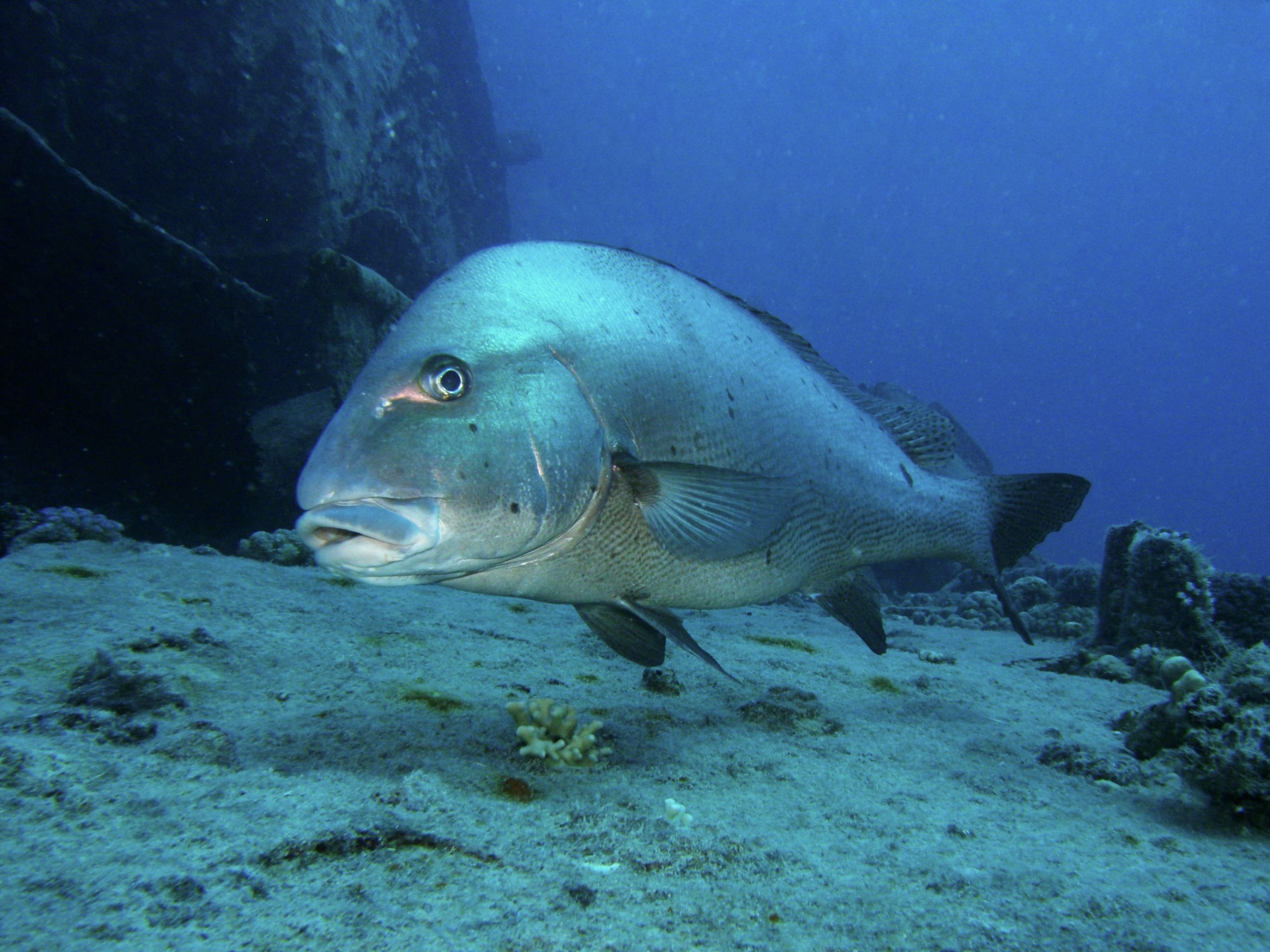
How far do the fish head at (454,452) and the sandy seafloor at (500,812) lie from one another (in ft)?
2.66

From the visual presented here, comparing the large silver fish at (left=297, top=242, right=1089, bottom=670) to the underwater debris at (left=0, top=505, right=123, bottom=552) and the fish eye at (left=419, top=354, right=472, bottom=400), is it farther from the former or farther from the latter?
the underwater debris at (left=0, top=505, right=123, bottom=552)

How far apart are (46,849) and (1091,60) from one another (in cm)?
17608

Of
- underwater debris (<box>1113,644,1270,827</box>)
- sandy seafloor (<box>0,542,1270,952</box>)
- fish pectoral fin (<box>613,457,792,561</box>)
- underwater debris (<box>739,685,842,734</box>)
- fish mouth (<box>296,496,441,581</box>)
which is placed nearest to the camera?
sandy seafloor (<box>0,542,1270,952</box>)

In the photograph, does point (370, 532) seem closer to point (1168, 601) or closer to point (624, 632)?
point (624, 632)

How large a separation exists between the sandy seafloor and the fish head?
81 centimetres

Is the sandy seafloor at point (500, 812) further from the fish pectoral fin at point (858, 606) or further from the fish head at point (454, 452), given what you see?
the fish head at point (454, 452)

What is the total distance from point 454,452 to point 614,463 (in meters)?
0.58

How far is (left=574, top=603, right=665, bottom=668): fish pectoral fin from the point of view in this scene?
236cm

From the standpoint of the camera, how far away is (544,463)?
1830 millimetres

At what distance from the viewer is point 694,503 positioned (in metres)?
2.06

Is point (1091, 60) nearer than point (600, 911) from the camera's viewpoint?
No

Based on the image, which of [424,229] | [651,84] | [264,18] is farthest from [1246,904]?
[651,84]

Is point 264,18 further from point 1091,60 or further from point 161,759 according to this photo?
point 1091,60

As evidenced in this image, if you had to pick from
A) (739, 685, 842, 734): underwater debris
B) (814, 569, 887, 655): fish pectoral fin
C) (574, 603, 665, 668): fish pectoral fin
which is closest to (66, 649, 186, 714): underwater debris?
(574, 603, 665, 668): fish pectoral fin
